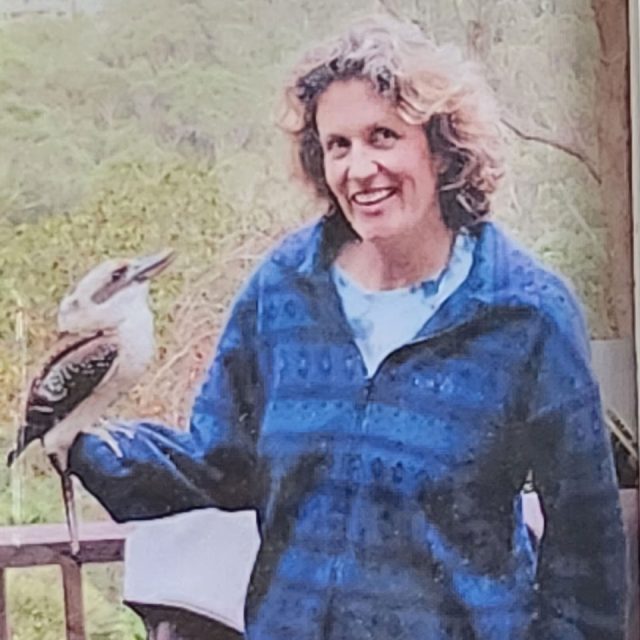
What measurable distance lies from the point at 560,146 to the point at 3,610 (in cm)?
45

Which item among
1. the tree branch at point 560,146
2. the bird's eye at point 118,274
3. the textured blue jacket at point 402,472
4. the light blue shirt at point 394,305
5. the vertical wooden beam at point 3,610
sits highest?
the tree branch at point 560,146

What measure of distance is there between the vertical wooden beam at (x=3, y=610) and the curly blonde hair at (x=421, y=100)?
12.2 inches

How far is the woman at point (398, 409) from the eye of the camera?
68 cm

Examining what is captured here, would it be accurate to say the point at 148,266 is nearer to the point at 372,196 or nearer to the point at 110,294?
the point at 110,294

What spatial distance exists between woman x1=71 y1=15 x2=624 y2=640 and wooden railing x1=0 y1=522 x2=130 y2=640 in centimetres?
2

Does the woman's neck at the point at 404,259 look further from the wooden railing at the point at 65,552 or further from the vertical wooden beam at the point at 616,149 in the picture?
Answer: the wooden railing at the point at 65,552

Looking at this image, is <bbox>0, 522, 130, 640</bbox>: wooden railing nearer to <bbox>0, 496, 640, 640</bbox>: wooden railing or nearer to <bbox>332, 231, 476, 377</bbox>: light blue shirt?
<bbox>0, 496, 640, 640</bbox>: wooden railing

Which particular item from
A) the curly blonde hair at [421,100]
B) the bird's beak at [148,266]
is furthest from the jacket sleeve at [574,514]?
the bird's beak at [148,266]

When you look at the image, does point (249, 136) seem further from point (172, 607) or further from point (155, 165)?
point (172, 607)

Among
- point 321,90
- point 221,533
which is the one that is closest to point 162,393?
point 221,533

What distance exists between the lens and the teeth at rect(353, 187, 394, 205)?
70 cm

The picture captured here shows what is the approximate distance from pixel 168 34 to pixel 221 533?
12.4 inches

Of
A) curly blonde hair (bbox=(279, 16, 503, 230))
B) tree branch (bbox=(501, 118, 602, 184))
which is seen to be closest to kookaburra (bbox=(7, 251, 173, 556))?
curly blonde hair (bbox=(279, 16, 503, 230))

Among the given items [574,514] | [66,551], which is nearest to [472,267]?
[574,514]
